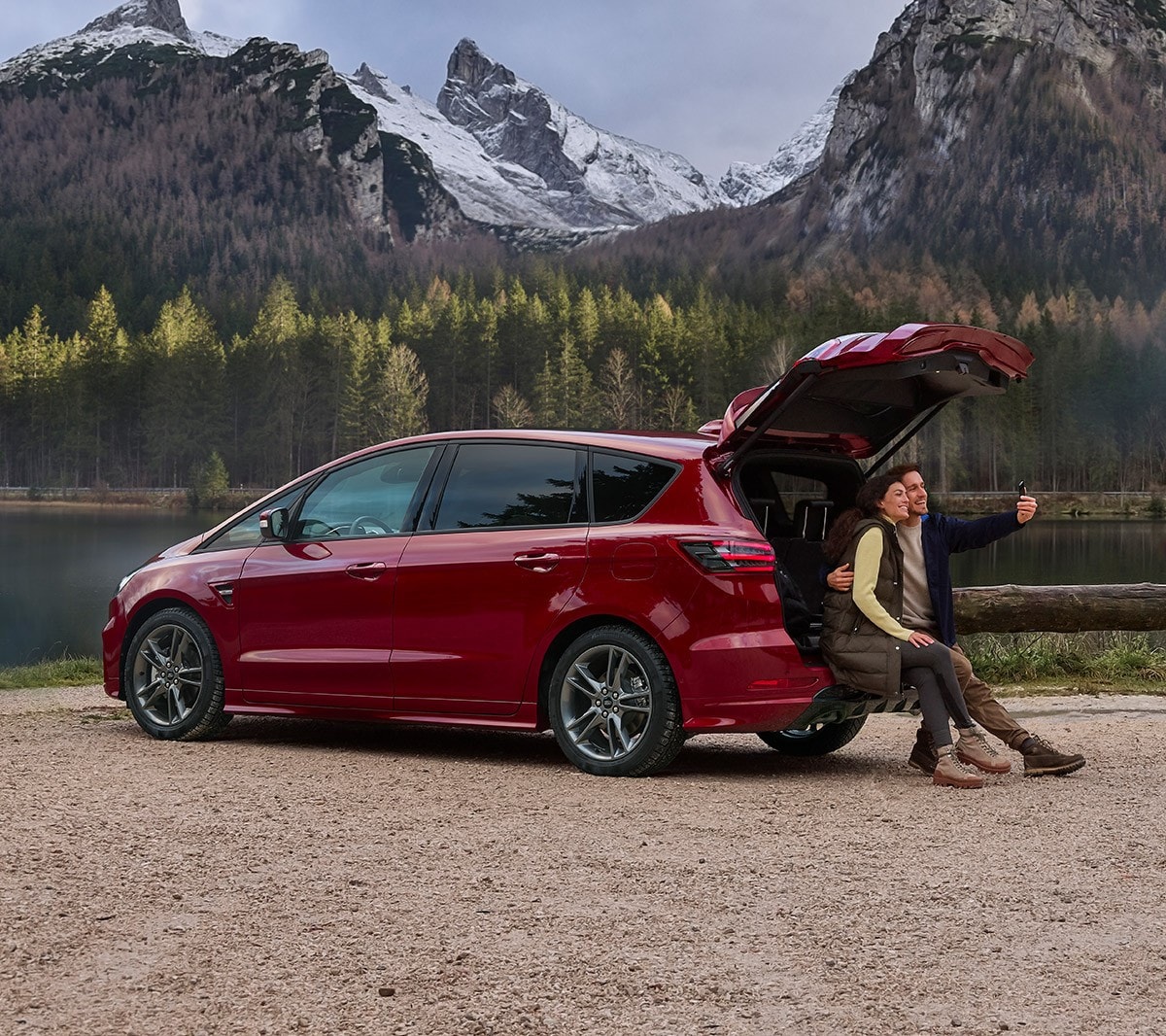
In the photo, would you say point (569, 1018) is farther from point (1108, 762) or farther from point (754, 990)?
point (1108, 762)

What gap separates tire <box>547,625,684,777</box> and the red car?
1cm

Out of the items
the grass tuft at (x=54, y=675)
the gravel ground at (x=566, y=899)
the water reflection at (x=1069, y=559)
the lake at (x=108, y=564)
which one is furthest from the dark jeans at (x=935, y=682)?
the water reflection at (x=1069, y=559)

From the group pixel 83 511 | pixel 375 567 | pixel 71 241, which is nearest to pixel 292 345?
pixel 83 511

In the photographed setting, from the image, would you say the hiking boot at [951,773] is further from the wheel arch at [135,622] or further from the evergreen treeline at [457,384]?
the evergreen treeline at [457,384]

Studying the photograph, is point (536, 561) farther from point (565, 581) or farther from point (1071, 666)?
point (1071, 666)

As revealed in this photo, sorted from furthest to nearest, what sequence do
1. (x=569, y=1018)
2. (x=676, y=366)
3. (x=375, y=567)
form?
(x=676, y=366) → (x=375, y=567) → (x=569, y=1018)

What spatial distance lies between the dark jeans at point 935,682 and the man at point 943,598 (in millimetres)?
190

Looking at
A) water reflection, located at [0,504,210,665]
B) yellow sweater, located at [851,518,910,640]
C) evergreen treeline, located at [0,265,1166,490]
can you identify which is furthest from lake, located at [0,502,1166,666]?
evergreen treeline, located at [0,265,1166,490]

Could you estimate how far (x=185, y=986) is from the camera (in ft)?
12.5

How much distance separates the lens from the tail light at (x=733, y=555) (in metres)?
6.87

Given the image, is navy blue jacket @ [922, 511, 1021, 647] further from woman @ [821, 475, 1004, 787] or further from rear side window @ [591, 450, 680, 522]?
rear side window @ [591, 450, 680, 522]

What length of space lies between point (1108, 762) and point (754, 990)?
15.5 feet

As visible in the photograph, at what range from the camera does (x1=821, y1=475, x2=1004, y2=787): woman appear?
6.98 meters

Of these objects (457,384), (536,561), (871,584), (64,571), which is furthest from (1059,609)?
(457,384)
